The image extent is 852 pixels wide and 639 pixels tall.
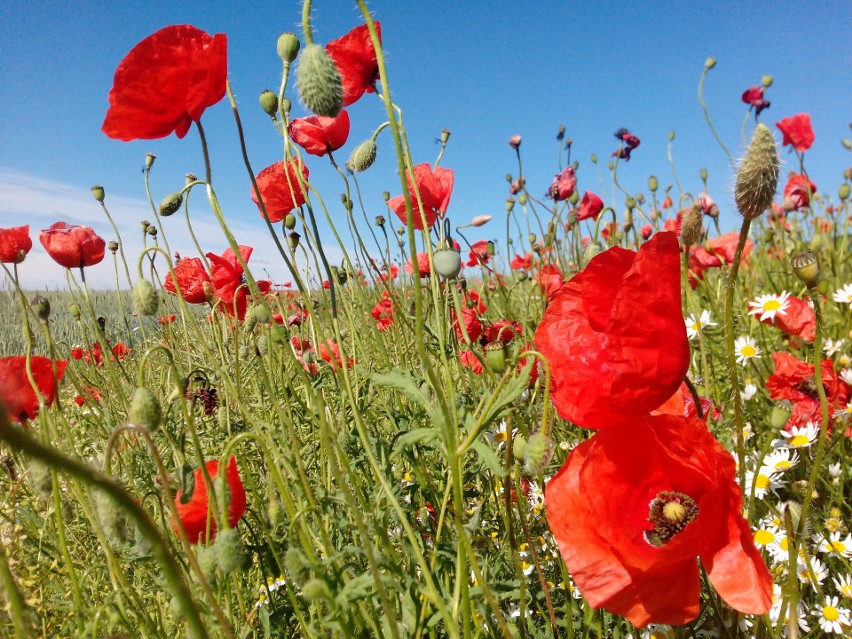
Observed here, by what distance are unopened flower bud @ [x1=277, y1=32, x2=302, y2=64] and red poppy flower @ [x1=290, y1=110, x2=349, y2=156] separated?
0.49m

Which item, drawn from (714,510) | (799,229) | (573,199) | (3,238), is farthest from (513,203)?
(799,229)

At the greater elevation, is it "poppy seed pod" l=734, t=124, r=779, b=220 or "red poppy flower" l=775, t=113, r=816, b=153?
"red poppy flower" l=775, t=113, r=816, b=153

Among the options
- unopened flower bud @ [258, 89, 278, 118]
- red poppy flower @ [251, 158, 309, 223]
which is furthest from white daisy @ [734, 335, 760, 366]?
unopened flower bud @ [258, 89, 278, 118]

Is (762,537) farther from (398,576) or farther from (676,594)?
(398,576)

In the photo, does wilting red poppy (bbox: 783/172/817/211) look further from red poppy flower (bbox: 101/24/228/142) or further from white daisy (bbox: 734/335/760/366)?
red poppy flower (bbox: 101/24/228/142)

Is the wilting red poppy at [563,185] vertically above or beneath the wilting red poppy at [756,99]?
beneath

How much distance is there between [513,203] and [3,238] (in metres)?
2.51

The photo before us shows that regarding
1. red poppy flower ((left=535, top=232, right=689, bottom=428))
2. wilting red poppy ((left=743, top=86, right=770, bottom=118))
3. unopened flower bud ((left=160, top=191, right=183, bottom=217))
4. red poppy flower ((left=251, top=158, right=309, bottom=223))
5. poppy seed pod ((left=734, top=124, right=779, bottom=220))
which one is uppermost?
wilting red poppy ((left=743, top=86, right=770, bottom=118))

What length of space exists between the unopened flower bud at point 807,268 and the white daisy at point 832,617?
81 cm

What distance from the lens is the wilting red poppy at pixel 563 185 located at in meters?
3.43

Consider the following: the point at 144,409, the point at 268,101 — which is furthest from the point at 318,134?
the point at 144,409

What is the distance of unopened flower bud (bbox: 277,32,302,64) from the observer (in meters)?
1.15

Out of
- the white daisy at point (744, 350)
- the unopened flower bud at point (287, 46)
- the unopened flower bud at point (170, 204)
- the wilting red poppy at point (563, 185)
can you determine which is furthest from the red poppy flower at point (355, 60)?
the wilting red poppy at point (563, 185)

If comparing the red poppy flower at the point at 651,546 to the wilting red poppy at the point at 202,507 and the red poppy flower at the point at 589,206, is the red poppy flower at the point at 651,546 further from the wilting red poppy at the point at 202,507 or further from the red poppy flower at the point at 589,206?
the red poppy flower at the point at 589,206
